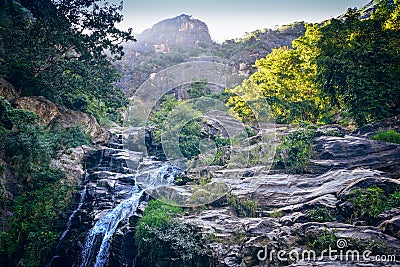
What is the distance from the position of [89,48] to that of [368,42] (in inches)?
573

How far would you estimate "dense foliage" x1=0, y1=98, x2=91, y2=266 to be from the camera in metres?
8.85

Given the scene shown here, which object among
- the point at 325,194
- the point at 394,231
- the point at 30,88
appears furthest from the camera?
the point at 30,88

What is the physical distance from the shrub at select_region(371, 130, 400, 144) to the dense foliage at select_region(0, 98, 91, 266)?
11.6 meters

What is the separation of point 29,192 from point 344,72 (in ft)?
46.4

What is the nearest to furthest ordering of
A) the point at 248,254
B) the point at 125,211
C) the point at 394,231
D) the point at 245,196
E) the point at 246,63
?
1. the point at 394,231
2. the point at 248,254
3. the point at 245,196
4. the point at 125,211
5. the point at 246,63

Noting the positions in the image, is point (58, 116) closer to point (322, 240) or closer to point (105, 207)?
point (105, 207)

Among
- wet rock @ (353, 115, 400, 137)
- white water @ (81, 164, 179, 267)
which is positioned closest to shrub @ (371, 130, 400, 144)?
wet rock @ (353, 115, 400, 137)

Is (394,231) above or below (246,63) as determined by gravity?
below

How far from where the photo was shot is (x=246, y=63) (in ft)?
124

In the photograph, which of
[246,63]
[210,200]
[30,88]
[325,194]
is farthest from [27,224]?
[246,63]

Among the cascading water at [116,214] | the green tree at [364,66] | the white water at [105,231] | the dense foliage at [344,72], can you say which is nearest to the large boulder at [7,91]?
the cascading water at [116,214]

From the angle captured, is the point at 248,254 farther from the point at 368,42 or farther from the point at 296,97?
the point at 296,97

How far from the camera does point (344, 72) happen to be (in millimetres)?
12984

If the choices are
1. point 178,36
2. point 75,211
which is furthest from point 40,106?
point 178,36
